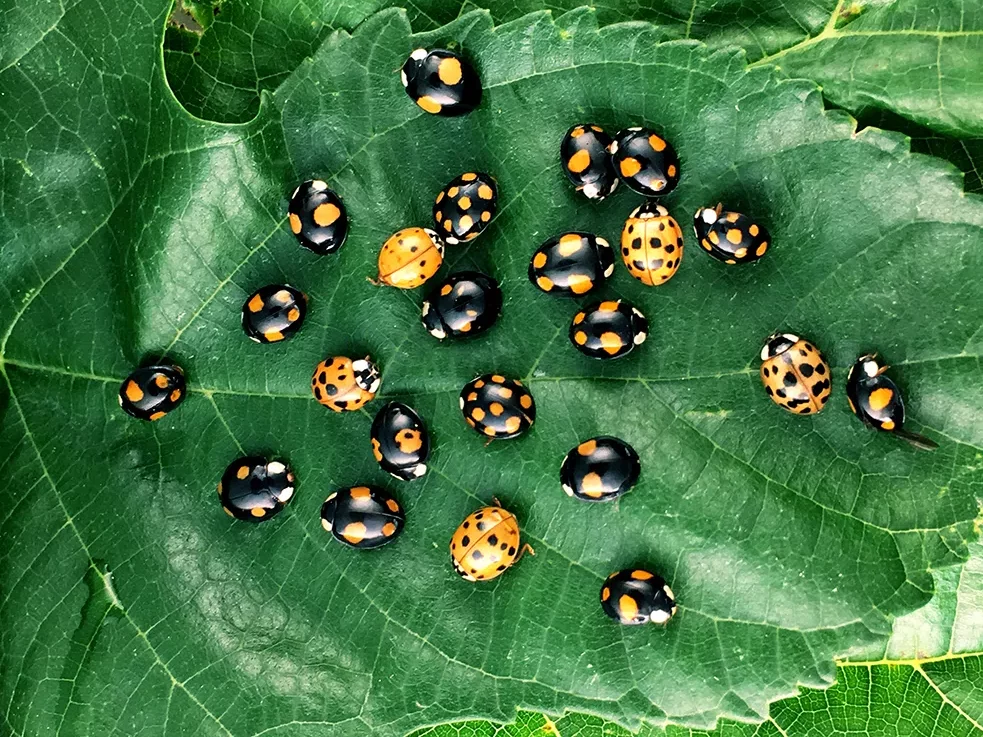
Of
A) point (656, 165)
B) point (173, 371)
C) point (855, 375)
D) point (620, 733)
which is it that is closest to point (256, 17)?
point (173, 371)

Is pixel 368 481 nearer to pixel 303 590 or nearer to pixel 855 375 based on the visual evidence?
pixel 303 590

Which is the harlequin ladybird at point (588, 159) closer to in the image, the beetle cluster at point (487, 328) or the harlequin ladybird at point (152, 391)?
the beetle cluster at point (487, 328)

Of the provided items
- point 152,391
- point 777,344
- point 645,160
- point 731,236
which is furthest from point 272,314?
point 777,344

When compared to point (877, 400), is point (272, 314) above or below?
above

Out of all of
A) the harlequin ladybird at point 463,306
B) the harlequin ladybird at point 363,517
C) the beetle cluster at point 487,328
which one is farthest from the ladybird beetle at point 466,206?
the harlequin ladybird at point 363,517

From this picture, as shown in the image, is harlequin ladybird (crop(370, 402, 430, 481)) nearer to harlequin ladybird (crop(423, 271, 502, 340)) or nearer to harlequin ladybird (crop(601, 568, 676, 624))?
harlequin ladybird (crop(423, 271, 502, 340))

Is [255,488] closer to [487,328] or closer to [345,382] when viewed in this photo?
[345,382]
